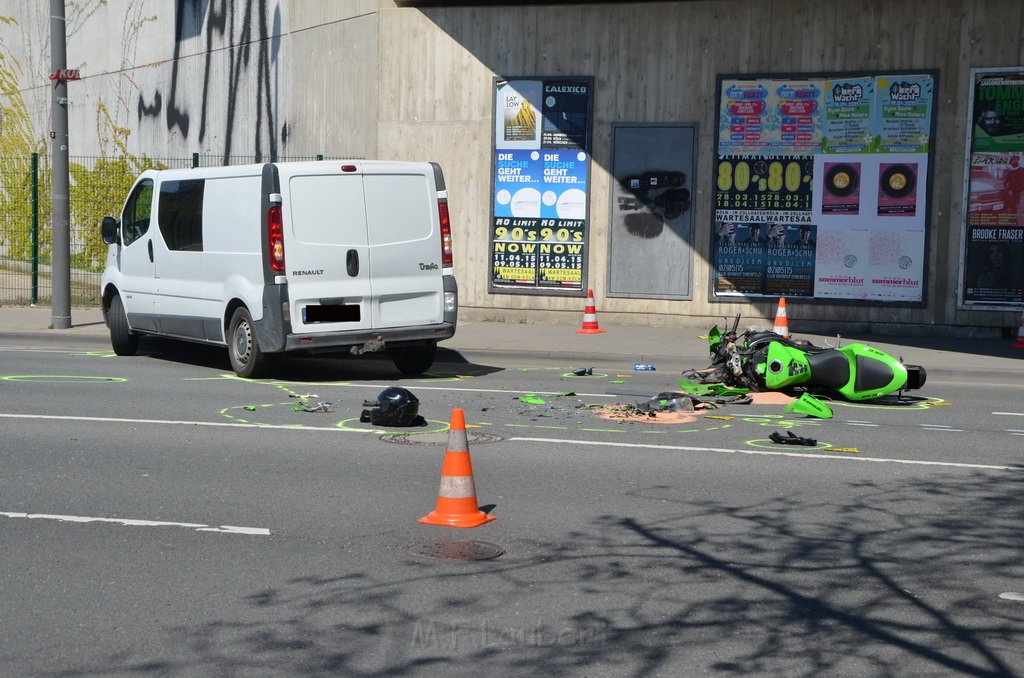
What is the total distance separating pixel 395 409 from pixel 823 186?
33.3 feet

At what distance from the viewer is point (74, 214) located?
82.8 ft

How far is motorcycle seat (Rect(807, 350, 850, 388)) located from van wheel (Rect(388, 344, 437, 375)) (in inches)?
163

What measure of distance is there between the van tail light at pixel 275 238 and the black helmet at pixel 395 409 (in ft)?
9.11

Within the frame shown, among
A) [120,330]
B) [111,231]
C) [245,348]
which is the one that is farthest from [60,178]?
[245,348]

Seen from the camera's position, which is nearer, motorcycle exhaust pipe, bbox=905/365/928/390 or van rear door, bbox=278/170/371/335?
motorcycle exhaust pipe, bbox=905/365/928/390

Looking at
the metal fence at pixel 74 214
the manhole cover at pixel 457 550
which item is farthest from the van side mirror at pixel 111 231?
the manhole cover at pixel 457 550

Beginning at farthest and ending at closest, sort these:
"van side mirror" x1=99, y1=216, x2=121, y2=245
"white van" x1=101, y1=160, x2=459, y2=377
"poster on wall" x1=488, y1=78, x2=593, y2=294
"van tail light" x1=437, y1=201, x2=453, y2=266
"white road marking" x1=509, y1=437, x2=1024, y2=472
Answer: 1. "poster on wall" x1=488, y1=78, x2=593, y2=294
2. "van side mirror" x1=99, y1=216, x2=121, y2=245
3. "van tail light" x1=437, y1=201, x2=453, y2=266
4. "white van" x1=101, y1=160, x2=459, y2=377
5. "white road marking" x1=509, y1=437, x2=1024, y2=472

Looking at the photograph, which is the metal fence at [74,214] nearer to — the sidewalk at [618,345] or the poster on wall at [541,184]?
the sidewalk at [618,345]

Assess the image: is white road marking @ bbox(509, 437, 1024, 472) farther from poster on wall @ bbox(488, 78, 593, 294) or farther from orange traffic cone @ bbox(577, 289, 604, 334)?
poster on wall @ bbox(488, 78, 593, 294)

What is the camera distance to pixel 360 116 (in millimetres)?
20906

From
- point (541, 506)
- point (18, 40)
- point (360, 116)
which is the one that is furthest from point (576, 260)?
point (18, 40)

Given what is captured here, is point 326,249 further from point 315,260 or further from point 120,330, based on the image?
point 120,330

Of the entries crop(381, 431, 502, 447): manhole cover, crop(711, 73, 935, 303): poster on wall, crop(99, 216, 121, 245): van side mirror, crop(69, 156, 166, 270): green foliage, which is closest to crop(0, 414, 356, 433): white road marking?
crop(381, 431, 502, 447): manhole cover

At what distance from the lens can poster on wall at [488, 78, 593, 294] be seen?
63.9 feet
